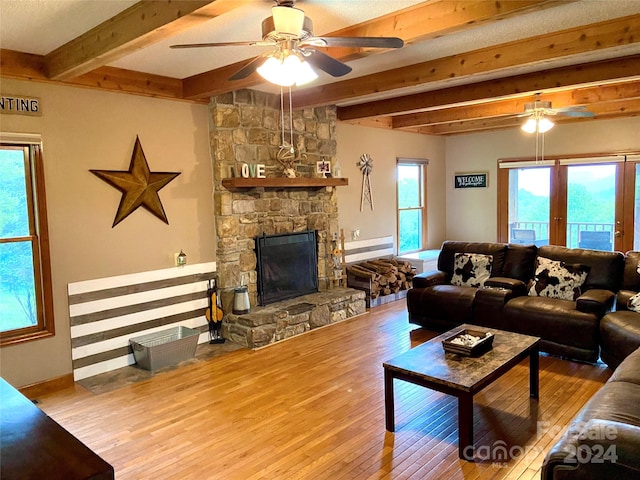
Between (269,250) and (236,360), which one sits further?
(269,250)

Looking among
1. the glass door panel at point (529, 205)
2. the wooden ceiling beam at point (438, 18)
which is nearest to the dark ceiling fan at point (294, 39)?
the wooden ceiling beam at point (438, 18)

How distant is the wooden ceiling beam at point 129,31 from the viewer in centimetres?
234

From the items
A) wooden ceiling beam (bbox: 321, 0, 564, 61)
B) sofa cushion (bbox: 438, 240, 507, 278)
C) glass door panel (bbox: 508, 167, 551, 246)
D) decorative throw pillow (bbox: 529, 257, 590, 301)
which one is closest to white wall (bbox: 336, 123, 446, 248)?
glass door panel (bbox: 508, 167, 551, 246)

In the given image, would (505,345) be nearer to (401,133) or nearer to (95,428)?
(95,428)

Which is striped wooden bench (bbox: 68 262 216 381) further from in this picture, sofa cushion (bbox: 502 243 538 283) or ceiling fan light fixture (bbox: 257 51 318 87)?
sofa cushion (bbox: 502 243 538 283)

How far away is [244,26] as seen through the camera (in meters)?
3.03

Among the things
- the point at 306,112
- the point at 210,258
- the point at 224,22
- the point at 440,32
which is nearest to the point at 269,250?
the point at 210,258

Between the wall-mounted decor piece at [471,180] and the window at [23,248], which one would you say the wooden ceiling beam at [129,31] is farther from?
the wall-mounted decor piece at [471,180]

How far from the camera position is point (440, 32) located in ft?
9.19

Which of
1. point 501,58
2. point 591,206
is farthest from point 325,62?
point 591,206

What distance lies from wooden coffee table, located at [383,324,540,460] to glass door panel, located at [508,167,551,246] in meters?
Result: 4.76

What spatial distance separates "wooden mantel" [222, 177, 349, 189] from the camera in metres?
4.79

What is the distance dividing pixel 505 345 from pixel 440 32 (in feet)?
7.15

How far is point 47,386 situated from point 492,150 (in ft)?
23.8
